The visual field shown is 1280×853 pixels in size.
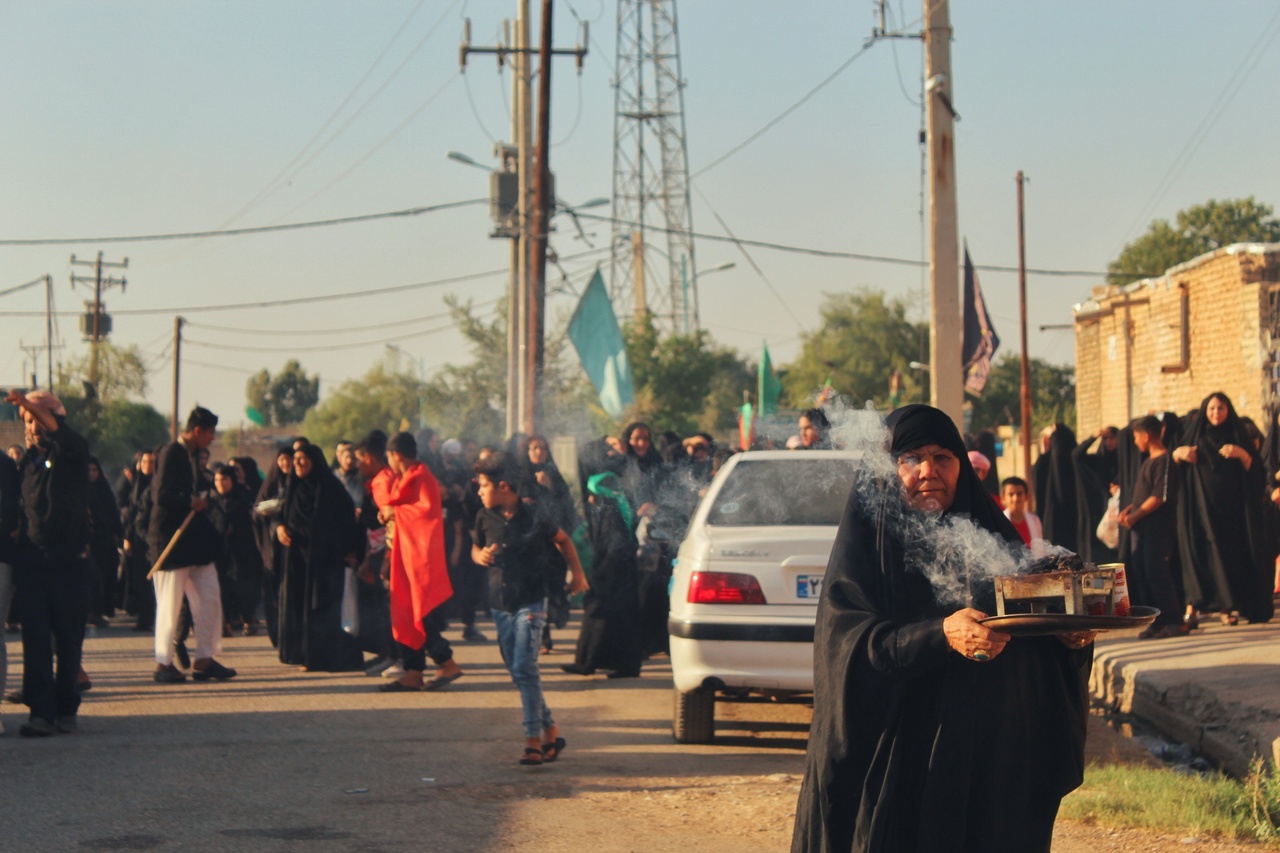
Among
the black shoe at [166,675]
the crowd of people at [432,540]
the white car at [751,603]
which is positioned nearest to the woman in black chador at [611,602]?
the crowd of people at [432,540]

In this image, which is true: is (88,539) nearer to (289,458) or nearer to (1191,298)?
(289,458)

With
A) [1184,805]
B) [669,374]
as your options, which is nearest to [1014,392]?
[669,374]

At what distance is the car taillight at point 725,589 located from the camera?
7.22 metres

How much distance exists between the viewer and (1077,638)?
2.96 metres

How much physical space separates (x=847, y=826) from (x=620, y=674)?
7.42 m

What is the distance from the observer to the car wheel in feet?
25.2

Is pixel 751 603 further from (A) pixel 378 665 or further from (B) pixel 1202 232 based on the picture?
(B) pixel 1202 232

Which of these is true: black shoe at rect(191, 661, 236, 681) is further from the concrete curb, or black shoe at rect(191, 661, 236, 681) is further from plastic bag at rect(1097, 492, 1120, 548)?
plastic bag at rect(1097, 492, 1120, 548)

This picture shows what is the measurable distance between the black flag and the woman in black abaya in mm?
4747

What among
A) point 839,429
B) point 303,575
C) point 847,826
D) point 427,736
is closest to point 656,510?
point 303,575

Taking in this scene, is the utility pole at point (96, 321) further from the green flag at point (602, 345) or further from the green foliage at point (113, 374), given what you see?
the green flag at point (602, 345)

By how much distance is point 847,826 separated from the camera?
318cm

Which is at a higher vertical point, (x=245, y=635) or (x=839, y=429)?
(x=839, y=429)

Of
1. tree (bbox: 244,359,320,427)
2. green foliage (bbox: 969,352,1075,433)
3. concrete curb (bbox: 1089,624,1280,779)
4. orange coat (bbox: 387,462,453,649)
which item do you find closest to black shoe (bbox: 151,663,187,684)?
orange coat (bbox: 387,462,453,649)
